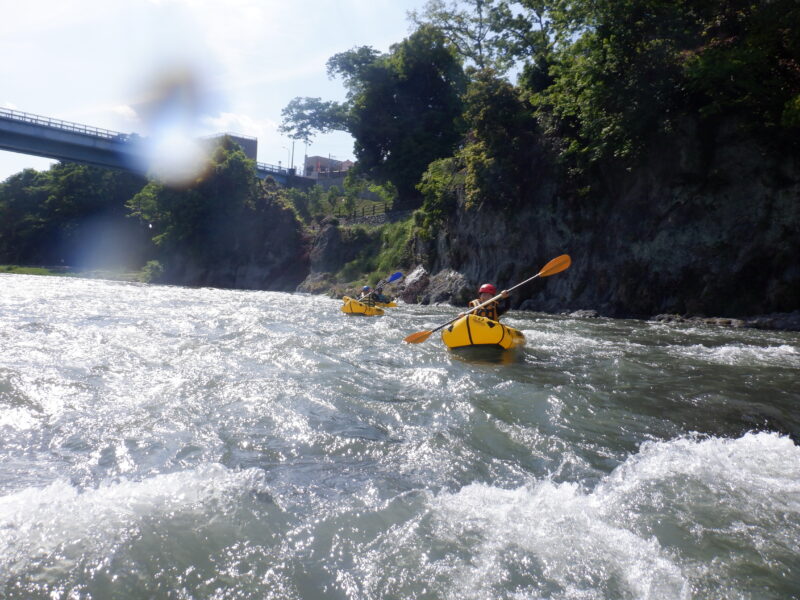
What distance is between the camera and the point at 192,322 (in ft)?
38.8

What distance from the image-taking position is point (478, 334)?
325 inches

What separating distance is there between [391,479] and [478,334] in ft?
15.7

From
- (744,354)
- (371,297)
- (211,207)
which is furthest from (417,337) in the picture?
(211,207)

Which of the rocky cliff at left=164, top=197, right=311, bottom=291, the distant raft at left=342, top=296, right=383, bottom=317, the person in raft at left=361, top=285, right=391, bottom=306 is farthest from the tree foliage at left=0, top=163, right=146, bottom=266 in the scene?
the distant raft at left=342, top=296, right=383, bottom=317

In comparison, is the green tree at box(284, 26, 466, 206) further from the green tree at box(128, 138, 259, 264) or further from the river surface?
the river surface

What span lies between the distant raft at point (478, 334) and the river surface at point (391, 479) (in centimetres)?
73

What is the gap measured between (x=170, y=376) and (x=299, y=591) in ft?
14.9

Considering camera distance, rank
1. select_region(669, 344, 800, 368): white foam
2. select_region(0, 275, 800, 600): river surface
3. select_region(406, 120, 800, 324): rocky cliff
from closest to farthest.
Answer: select_region(0, 275, 800, 600): river surface → select_region(669, 344, 800, 368): white foam → select_region(406, 120, 800, 324): rocky cliff

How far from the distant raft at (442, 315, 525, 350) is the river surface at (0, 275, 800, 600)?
734mm

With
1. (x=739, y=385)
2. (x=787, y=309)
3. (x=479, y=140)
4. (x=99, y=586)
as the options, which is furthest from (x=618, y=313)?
(x=99, y=586)

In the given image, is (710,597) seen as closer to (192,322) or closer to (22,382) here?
(22,382)

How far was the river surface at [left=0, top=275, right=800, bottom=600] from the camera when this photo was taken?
2.58m

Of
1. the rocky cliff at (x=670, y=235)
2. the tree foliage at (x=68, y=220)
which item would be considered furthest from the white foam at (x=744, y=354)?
the tree foliage at (x=68, y=220)

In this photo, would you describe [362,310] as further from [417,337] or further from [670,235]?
[670,235]
